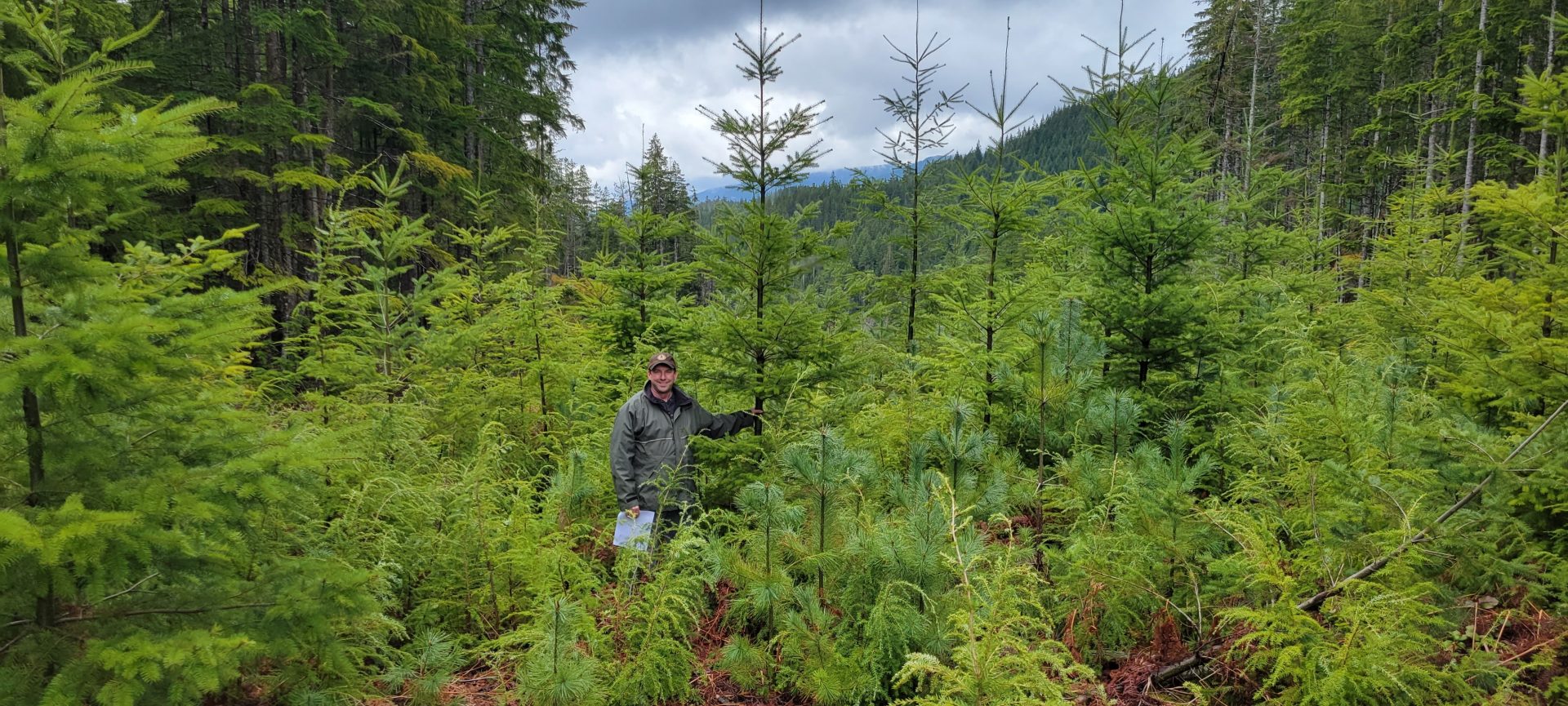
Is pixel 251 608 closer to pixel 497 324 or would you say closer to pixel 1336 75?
pixel 497 324

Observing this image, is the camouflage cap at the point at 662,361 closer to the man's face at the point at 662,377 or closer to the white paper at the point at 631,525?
the man's face at the point at 662,377

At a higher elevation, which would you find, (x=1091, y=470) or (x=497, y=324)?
(x=497, y=324)

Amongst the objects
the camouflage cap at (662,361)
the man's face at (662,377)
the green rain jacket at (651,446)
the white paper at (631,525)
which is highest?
the camouflage cap at (662,361)

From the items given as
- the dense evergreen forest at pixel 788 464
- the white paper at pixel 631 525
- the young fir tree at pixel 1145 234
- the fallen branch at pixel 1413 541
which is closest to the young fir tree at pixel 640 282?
the dense evergreen forest at pixel 788 464

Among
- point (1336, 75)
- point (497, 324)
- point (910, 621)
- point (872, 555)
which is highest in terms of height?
point (1336, 75)

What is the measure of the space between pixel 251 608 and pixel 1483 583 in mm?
6024

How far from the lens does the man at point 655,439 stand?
212 inches

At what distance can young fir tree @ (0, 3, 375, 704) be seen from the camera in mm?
2301

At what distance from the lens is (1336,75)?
1179 inches

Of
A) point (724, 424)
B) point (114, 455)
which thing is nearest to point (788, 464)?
point (724, 424)

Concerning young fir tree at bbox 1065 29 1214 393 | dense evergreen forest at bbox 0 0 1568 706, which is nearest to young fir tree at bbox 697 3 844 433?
dense evergreen forest at bbox 0 0 1568 706

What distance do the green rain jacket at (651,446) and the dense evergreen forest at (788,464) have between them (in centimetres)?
33

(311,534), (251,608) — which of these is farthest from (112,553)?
(311,534)

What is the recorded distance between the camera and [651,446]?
218 inches
